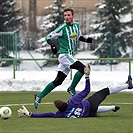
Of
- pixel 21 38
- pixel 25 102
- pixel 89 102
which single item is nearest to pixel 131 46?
pixel 21 38

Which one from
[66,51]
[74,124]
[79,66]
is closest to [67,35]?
[66,51]

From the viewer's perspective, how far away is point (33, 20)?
4725 centimetres

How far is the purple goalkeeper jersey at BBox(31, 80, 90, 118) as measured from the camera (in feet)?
40.8

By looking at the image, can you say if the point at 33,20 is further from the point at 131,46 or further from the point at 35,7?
the point at 131,46

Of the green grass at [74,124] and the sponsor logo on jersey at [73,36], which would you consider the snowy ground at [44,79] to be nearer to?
the sponsor logo on jersey at [73,36]

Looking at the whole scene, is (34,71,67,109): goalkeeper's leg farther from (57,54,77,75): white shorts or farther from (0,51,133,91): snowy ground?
(0,51,133,91): snowy ground

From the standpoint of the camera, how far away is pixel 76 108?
12477 millimetres

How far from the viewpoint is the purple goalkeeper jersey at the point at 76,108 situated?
490 inches

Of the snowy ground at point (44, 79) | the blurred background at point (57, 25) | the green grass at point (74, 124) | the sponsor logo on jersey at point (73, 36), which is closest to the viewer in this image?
the green grass at point (74, 124)

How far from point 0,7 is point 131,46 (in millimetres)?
8551

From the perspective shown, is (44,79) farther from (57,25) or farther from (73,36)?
(57,25)

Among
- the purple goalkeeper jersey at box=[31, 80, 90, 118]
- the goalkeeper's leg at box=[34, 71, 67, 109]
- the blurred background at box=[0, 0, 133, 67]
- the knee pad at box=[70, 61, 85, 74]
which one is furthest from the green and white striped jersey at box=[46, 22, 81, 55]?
the blurred background at box=[0, 0, 133, 67]

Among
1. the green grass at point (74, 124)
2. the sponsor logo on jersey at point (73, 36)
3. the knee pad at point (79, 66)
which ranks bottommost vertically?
the green grass at point (74, 124)

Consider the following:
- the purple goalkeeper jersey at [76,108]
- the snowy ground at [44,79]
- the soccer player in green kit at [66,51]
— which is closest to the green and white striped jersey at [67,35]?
the soccer player in green kit at [66,51]
